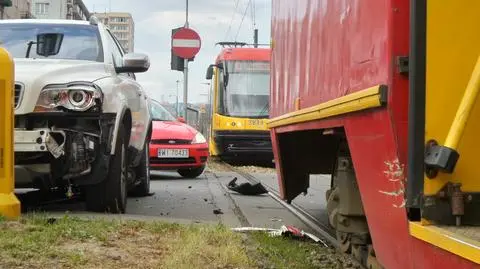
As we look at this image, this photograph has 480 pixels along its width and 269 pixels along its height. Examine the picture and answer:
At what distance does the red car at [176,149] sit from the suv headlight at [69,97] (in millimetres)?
6563

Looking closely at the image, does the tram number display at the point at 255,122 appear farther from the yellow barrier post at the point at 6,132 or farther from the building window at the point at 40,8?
the building window at the point at 40,8

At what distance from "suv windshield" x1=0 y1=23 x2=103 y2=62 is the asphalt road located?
5.28ft

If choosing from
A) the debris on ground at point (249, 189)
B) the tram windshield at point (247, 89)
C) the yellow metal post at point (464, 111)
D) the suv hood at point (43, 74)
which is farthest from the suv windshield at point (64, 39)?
the tram windshield at point (247, 89)

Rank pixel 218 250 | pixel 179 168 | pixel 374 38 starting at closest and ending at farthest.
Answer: pixel 374 38, pixel 218 250, pixel 179 168

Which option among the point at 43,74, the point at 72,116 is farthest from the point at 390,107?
the point at 43,74

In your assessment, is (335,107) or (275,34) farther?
(275,34)

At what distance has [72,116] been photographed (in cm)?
574

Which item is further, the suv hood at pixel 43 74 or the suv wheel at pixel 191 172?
the suv wheel at pixel 191 172

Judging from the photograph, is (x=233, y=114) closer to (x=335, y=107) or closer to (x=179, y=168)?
(x=179, y=168)

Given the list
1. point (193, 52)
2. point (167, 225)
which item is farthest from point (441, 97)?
point (193, 52)

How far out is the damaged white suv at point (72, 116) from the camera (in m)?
5.67

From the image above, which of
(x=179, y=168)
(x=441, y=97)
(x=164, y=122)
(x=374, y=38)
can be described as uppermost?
(x=374, y=38)

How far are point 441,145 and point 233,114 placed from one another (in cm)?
1616

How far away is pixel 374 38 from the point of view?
124 inches
